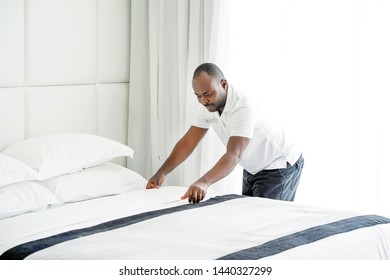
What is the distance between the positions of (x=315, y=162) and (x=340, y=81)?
0.46 metres

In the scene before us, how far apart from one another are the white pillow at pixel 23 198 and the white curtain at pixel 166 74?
110 centimetres

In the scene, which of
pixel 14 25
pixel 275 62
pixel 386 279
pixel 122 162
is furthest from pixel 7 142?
pixel 386 279

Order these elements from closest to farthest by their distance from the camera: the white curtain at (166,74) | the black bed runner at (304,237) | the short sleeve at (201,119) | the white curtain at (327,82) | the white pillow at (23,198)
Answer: the black bed runner at (304,237) < the white pillow at (23,198) < the white curtain at (327,82) < the short sleeve at (201,119) < the white curtain at (166,74)

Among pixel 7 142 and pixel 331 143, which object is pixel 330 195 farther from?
pixel 7 142

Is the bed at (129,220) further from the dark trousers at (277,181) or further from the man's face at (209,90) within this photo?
the man's face at (209,90)

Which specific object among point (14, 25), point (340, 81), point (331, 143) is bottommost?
point (331, 143)

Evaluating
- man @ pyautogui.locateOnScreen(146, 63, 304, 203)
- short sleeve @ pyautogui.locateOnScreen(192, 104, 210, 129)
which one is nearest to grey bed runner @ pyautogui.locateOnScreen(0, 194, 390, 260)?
man @ pyautogui.locateOnScreen(146, 63, 304, 203)

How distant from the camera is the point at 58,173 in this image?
10.9ft

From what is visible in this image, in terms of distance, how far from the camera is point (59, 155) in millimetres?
3375

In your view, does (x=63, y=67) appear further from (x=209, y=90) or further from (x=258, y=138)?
(x=258, y=138)

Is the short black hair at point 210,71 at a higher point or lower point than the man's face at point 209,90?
higher

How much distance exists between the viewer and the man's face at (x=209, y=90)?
319 cm

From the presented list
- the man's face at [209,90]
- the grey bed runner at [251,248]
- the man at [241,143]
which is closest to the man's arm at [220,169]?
the man at [241,143]

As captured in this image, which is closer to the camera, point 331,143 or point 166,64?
point 331,143
